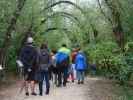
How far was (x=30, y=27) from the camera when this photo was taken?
90.9ft

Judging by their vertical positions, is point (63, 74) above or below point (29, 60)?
below

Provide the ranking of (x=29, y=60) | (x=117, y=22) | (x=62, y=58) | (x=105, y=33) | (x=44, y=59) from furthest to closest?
(x=105, y=33)
(x=117, y=22)
(x=62, y=58)
(x=44, y=59)
(x=29, y=60)

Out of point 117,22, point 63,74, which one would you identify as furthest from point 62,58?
point 117,22

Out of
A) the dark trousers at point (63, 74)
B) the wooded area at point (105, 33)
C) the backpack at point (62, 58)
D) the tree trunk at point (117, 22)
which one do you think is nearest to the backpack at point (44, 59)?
the backpack at point (62, 58)

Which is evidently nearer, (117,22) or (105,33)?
(117,22)

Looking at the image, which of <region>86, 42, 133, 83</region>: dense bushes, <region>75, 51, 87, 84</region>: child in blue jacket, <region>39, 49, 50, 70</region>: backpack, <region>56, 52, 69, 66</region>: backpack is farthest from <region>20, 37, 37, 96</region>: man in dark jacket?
<region>75, 51, 87, 84</region>: child in blue jacket

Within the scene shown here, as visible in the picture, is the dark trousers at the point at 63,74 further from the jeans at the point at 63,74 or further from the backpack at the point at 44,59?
the backpack at the point at 44,59

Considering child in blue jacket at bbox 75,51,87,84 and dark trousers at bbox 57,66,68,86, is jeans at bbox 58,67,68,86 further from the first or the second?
child in blue jacket at bbox 75,51,87,84

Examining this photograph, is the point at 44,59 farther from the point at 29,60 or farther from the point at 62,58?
the point at 62,58

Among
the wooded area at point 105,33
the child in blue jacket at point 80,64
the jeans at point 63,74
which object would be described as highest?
the wooded area at point 105,33

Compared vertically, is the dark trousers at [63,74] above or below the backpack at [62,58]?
below

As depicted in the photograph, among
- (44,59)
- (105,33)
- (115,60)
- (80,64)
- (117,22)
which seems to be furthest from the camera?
(105,33)

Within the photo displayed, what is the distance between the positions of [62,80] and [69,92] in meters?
3.43

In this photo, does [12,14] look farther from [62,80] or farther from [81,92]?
[81,92]
